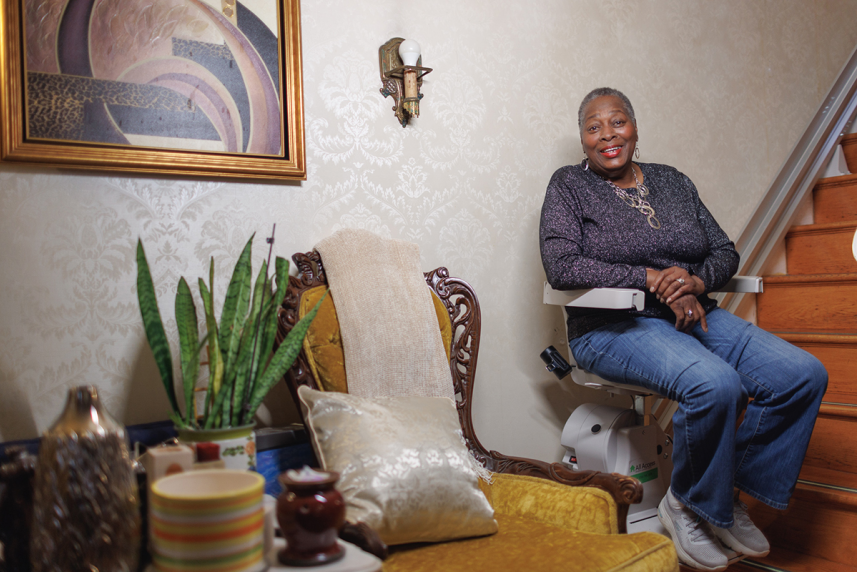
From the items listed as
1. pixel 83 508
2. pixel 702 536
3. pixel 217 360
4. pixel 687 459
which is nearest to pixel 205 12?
pixel 217 360

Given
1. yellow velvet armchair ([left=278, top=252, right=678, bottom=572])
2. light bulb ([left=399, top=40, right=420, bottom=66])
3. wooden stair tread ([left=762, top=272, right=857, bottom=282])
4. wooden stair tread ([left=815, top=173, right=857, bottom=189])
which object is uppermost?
light bulb ([left=399, top=40, right=420, bottom=66])

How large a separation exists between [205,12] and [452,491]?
129 cm

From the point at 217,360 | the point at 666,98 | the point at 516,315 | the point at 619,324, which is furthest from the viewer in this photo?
the point at 666,98

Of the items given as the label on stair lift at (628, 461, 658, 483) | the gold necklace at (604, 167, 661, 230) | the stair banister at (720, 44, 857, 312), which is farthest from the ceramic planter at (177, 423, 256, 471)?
the stair banister at (720, 44, 857, 312)

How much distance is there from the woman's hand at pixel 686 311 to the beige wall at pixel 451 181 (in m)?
0.50

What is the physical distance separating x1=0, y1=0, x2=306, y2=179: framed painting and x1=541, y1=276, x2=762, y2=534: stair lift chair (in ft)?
3.11

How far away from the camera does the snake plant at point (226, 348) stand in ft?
Answer: 3.59

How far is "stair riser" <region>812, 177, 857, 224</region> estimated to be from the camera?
2928 mm

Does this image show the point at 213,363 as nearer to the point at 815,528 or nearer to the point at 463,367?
the point at 463,367

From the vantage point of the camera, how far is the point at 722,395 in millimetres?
1557

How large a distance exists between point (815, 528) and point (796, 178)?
5.39 feet

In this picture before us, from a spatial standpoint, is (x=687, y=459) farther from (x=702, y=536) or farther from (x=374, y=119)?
(x=374, y=119)

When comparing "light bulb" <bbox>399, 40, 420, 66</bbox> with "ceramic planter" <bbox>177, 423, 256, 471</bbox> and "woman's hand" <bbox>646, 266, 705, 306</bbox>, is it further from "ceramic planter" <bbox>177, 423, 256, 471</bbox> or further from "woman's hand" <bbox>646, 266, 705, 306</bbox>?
"ceramic planter" <bbox>177, 423, 256, 471</bbox>

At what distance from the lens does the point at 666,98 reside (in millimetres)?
2531
